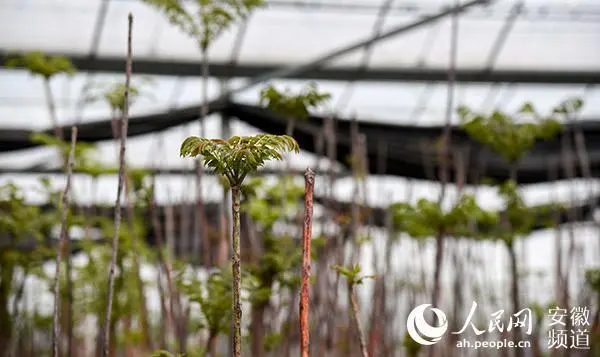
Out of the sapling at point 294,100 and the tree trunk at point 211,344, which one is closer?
the tree trunk at point 211,344

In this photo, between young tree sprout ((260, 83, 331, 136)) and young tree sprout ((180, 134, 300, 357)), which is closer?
young tree sprout ((180, 134, 300, 357))

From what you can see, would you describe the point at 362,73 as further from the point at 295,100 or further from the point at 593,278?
the point at 295,100

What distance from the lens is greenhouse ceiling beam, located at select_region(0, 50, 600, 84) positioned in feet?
25.4

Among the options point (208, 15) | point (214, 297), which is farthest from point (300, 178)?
point (214, 297)

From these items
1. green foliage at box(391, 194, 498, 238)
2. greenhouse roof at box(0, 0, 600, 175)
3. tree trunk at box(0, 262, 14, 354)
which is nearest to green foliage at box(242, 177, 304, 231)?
green foliage at box(391, 194, 498, 238)

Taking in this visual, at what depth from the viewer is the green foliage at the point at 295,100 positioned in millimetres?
3389

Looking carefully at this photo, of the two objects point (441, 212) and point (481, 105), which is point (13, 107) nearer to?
point (481, 105)

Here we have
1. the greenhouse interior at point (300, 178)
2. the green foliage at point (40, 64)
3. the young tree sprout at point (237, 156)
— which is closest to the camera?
the young tree sprout at point (237, 156)

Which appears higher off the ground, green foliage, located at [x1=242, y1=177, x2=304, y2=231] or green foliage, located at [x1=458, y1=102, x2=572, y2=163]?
green foliage, located at [x1=458, y1=102, x2=572, y2=163]

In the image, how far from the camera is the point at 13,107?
29.0 feet

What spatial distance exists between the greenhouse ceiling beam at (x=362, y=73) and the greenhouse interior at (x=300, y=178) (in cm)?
2

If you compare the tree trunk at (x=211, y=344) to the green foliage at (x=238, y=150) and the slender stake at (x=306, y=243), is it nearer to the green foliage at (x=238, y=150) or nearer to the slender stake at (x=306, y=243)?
the slender stake at (x=306, y=243)

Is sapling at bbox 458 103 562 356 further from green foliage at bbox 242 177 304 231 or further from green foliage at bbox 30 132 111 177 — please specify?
green foliage at bbox 30 132 111 177

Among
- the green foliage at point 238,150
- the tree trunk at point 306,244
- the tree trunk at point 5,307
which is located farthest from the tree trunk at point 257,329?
the green foliage at point 238,150
